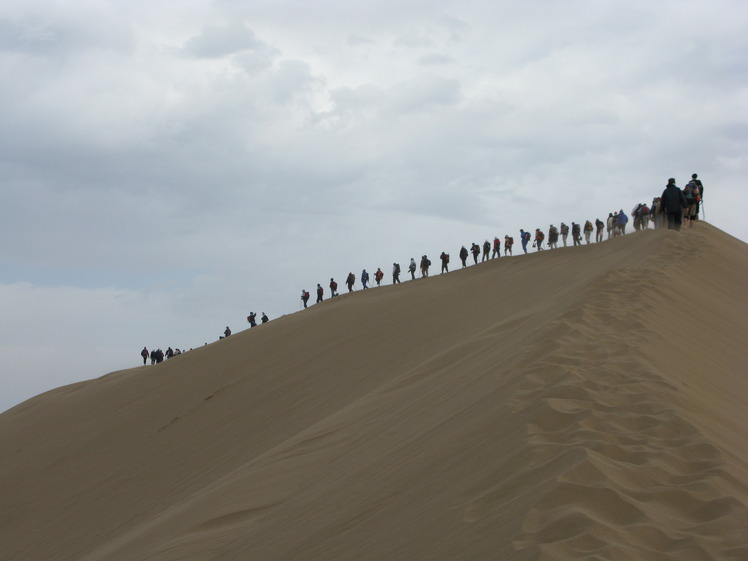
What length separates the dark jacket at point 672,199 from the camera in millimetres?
17359

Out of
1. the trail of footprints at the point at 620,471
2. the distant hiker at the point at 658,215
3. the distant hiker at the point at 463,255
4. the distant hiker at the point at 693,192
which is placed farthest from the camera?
the distant hiker at the point at 463,255

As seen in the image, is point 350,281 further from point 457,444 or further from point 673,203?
point 457,444

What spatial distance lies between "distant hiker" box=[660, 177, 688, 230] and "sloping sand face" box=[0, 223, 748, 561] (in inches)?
23.9

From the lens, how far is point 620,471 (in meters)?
4.57

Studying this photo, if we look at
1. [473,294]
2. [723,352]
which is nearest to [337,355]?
[473,294]

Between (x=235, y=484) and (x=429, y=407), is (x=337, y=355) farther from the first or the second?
(x=429, y=407)

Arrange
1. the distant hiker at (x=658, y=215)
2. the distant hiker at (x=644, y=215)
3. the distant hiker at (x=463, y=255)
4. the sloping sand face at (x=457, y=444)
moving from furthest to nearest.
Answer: the distant hiker at (x=463, y=255) < the distant hiker at (x=644, y=215) < the distant hiker at (x=658, y=215) < the sloping sand face at (x=457, y=444)

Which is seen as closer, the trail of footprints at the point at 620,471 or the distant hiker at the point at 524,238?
the trail of footprints at the point at 620,471

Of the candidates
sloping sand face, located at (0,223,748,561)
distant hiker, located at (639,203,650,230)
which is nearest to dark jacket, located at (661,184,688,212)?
sloping sand face, located at (0,223,748,561)

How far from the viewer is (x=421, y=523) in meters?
5.00

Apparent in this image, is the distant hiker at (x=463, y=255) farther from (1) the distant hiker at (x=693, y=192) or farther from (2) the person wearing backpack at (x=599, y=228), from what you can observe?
(1) the distant hiker at (x=693, y=192)

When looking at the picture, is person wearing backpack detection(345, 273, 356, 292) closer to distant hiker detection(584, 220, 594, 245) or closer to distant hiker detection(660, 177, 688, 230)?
distant hiker detection(584, 220, 594, 245)

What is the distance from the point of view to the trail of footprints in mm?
3848

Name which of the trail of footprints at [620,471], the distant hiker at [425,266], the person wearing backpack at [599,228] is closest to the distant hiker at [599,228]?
the person wearing backpack at [599,228]
